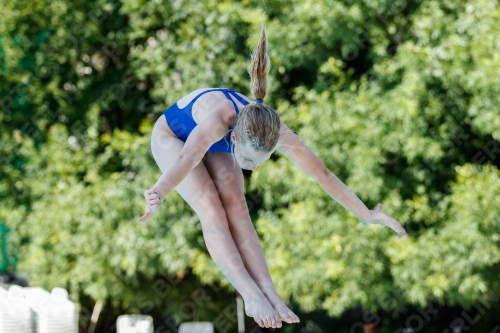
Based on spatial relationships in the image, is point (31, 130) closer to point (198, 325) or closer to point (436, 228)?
point (198, 325)

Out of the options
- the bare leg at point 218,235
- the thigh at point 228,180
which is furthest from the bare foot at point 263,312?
the thigh at point 228,180

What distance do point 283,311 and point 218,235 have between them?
1.46 ft

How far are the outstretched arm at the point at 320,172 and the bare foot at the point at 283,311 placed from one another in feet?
1.91

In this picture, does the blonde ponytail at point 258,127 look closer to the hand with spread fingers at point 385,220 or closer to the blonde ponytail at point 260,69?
the blonde ponytail at point 260,69

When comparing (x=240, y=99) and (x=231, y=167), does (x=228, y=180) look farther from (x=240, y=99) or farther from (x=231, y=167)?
(x=240, y=99)

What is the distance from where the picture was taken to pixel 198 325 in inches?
304

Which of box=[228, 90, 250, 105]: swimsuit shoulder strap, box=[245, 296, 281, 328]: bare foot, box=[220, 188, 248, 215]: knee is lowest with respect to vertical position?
box=[245, 296, 281, 328]: bare foot

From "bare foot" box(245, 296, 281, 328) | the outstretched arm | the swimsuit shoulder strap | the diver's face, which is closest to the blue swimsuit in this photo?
the swimsuit shoulder strap

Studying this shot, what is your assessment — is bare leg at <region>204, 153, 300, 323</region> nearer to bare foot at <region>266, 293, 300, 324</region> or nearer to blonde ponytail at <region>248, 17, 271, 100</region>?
bare foot at <region>266, 293, 300, 324</region>

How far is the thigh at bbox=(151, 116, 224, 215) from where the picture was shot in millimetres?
3662

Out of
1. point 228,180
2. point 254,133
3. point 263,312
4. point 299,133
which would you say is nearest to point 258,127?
point 254,133

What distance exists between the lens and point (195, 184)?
12.1 feet

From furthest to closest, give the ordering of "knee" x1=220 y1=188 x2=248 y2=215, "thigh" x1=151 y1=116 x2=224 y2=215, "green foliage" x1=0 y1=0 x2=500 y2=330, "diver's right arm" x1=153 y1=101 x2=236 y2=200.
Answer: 1. "green foliage" x1=0 y1=0 x2=500 y2=330
2. "knee" x1=220 y1=188 x2=248 y2=215
3. "thigh" x1=151 y1=116 x2=224 y2=215
4. "diver's right arm" x1=153 y1=101 x2=236 y2=200

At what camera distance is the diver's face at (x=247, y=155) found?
3475 mm
